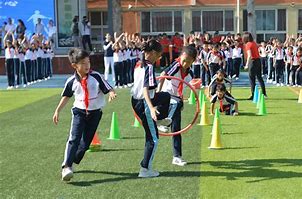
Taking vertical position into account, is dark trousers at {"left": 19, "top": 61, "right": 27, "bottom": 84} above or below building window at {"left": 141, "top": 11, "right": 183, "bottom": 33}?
below

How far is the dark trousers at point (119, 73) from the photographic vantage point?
2602 centimetres

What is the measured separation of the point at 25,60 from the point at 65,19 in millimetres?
9895

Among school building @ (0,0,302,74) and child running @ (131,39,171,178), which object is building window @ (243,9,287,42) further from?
child running @ (131,39,171,178)

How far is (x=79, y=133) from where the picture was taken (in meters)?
8.61

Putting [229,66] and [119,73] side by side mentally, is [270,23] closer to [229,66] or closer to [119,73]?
[229,66]

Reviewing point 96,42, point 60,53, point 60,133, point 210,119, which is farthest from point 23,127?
point 96,42

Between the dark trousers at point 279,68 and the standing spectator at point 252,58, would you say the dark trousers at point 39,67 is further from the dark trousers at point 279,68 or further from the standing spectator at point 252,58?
the standing spectator at point 252,58

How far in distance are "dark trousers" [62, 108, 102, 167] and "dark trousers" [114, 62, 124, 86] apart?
1718 cm

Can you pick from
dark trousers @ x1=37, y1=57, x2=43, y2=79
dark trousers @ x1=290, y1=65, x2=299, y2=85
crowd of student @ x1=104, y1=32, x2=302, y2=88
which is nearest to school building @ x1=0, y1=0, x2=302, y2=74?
dark trousers @ x1=37, y1=57, x2=43, y2=79

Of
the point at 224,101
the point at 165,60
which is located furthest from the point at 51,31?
the point at 224,101

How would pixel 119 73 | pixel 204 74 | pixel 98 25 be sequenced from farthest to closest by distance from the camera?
pixel 98 25 < pixel 119 73 < pixel 204 74

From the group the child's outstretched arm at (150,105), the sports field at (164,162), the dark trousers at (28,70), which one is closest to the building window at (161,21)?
the dark trousers at (28,70)

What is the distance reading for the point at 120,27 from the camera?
40875 mm

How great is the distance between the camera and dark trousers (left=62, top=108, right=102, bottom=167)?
8555mm
